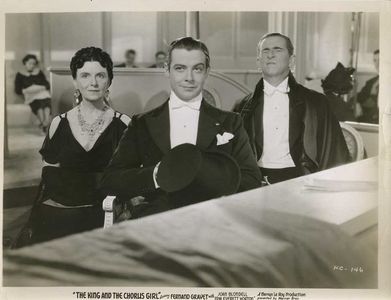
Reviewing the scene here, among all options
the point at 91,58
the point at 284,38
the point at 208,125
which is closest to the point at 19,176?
the point at 91,58

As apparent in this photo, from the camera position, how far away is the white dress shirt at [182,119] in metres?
1.05

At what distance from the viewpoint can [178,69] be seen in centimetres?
104

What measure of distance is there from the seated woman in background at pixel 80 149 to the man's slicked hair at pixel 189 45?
142 millimetres

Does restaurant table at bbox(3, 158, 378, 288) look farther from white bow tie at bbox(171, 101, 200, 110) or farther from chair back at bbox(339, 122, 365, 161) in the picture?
white bow tie at bbox(171, 101, 200, 110)

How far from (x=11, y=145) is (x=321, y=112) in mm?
694

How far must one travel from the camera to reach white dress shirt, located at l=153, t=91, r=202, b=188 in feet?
3.46

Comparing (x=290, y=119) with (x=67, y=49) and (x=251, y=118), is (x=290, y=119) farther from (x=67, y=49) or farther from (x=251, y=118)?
(x=67, y=49)

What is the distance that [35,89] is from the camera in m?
1.04

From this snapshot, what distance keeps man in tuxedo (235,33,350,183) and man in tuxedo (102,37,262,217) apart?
3cm

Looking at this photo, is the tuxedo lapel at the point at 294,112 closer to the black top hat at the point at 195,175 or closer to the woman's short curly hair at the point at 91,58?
the black top hat at the point at 195,175

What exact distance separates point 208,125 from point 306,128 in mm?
219

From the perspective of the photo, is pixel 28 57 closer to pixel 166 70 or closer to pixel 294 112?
pixel 166 70

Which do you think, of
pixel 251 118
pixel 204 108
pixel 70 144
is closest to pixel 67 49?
pixel 70 144

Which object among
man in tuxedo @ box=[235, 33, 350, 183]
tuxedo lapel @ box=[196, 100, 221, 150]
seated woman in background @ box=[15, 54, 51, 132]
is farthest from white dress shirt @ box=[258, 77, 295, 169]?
seated woman in background @ box=[15, 54, 51, 132]
